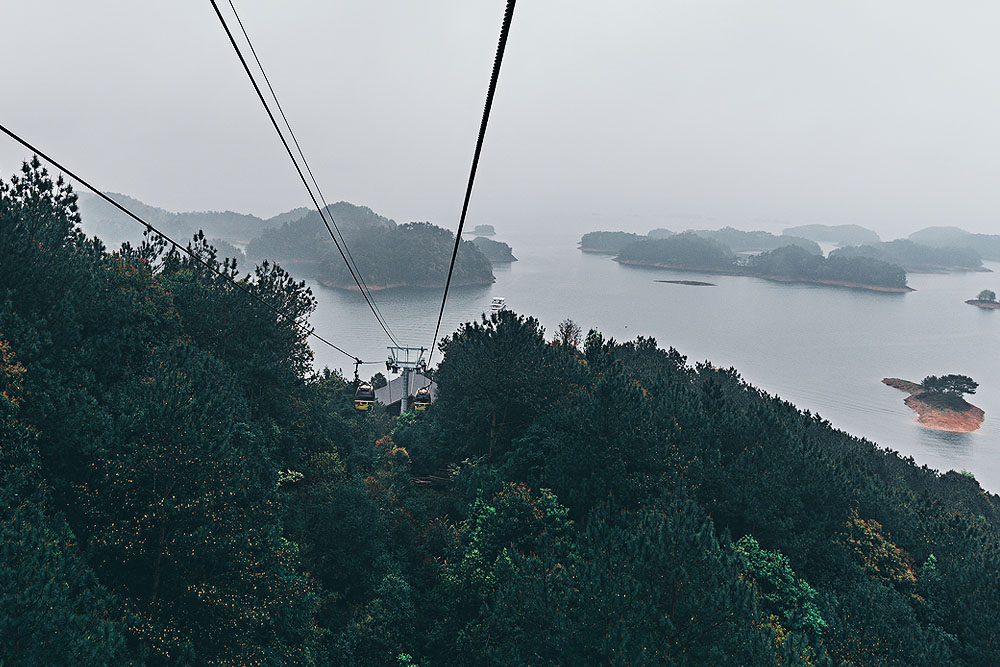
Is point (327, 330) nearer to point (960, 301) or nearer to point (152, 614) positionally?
point (152, 614)

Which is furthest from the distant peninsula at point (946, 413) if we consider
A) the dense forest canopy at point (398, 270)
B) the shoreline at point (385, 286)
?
the shoreline at point (385, 286)

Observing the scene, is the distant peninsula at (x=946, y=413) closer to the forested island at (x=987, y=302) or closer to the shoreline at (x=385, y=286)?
the shoreline at (x=385, y=286)

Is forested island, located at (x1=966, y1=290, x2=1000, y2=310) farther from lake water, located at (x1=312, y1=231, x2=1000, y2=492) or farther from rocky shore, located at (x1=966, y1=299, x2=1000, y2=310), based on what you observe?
lake water, located at (x1=312, y1=231, x2=1000, y2=492)

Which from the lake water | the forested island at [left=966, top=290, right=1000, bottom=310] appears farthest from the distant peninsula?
the forested island at [left=966, top=290, right=1000, bottom=310]

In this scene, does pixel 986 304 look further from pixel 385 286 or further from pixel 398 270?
pixel 385 286

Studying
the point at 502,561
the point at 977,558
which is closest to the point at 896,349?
the point at 977,558
